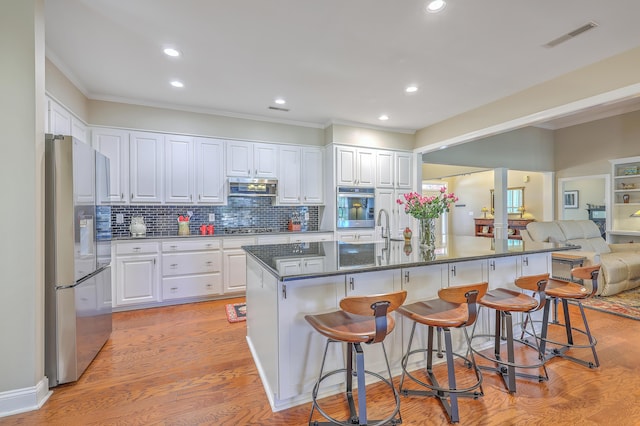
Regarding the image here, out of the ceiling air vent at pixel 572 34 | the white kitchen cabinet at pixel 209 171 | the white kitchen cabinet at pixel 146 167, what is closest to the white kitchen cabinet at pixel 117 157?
the white kitchen cabinet at pixel 146 167

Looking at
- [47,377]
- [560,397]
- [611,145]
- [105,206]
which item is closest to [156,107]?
[105,206]

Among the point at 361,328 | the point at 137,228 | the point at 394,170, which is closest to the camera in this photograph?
the point at 361,328

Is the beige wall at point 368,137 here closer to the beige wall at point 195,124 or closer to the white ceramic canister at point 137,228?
the beige wall at point 195,124

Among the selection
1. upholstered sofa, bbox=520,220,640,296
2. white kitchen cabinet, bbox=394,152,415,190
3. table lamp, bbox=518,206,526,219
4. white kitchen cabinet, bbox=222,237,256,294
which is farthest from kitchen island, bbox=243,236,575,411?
table lamp, bbox=518,206,526,219

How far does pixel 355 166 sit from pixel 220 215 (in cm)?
239

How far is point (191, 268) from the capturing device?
412cm

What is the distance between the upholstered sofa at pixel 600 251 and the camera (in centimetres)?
418

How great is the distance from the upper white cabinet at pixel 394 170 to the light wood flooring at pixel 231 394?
3.38 m

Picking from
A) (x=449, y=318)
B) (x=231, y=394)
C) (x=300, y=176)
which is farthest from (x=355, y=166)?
(x=231, y=394)

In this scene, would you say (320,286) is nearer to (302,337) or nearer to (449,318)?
(302,337)

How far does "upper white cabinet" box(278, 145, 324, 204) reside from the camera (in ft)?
16.4

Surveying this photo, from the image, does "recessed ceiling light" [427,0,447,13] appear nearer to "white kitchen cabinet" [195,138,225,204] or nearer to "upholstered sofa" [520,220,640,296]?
"white kitchen cabinet" [195,138,225,204]

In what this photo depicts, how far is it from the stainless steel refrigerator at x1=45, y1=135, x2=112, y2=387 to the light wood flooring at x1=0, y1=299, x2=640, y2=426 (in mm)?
228

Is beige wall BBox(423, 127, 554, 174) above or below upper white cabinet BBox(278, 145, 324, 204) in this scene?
above
